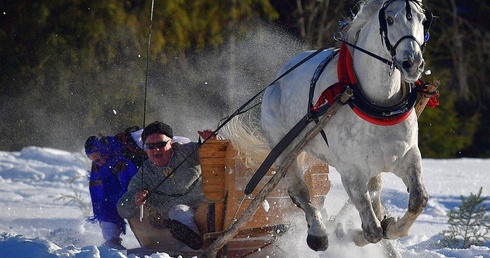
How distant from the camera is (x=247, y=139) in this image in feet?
20.9

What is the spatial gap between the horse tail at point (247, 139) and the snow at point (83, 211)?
54 centimetres

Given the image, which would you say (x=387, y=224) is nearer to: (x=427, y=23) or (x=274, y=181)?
(x=274, y=181)

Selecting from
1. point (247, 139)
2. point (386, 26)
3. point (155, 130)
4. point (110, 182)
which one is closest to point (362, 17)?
point (386, 26)

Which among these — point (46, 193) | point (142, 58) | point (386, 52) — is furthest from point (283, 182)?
point (142, 58)

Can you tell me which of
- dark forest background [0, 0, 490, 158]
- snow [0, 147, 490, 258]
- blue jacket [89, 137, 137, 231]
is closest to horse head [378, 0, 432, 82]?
snow [0, 147, 490, 258]

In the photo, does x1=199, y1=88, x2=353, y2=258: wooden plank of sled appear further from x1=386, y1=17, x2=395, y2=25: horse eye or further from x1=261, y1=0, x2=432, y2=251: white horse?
x1=386, y1=17, x2=395, y2=25: horse eye

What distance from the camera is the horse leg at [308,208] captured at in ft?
18.5

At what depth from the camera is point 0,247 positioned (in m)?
5.51

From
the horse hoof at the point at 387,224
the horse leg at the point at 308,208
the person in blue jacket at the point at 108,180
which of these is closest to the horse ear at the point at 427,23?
the horse hoof at the point at 387,224

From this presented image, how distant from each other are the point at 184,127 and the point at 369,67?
710 centimetres

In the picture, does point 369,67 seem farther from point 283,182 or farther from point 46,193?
point 46,193

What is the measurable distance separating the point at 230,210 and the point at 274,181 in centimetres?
65

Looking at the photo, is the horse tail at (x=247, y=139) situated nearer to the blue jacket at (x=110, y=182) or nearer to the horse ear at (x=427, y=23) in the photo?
the blue jacket at (x=110, y=182)

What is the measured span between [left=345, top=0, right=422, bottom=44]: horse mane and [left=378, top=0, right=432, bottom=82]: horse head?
195 mm
